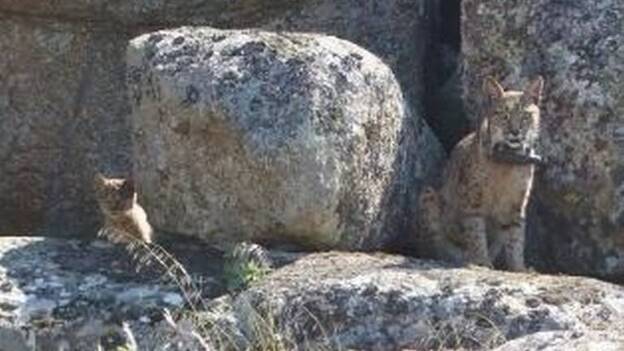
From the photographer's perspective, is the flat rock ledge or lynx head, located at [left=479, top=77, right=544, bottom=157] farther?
lynx head, located at [left=479, top=77, right=544, bottom=157]

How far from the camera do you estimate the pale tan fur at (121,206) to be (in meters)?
11.6

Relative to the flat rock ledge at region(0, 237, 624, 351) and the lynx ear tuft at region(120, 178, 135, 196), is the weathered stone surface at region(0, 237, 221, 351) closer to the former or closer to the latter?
the flat rock ledge at region(0, 237, 624, 351)

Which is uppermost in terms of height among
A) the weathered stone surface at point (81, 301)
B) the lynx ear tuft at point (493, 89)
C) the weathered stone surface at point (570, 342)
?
the lynx ear tuft at point (493, 89)

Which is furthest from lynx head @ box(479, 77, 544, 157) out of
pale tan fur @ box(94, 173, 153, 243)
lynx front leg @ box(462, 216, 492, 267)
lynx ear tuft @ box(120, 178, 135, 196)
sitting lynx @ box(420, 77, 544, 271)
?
lynx ear tuft @ box(120, 178, 135, 196)

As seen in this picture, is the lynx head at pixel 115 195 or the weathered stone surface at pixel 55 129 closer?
the lynx head at pixel 115 195

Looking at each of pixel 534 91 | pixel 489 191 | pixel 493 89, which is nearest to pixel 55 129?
pixel 489 191

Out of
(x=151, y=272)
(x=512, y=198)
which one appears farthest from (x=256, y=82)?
(x=512, y=198)

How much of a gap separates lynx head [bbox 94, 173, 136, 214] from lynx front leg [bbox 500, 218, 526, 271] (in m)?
2.69

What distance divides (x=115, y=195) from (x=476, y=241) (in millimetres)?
2638

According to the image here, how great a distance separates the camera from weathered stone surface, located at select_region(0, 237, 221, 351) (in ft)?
31.1

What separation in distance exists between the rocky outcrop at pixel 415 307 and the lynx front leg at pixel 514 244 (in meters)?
1.19

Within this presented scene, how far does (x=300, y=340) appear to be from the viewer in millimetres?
9242

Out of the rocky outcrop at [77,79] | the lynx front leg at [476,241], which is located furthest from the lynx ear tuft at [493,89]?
the rocky outcrop at [77,79]

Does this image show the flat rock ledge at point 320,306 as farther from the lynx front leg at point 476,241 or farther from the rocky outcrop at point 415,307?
A: the lynx front leg at point 476,241
